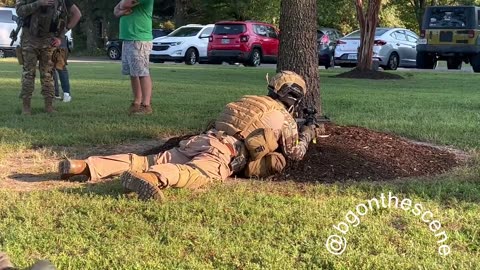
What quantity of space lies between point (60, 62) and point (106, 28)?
117ft

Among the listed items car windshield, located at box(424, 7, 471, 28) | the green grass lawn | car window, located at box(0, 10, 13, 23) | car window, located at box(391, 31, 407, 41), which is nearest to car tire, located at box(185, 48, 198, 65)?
car window, located at box(391, 31, 407, 41)

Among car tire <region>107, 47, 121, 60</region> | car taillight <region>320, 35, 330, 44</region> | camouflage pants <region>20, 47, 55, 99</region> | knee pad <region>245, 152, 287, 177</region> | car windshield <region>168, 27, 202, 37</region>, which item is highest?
car windshield <region>168, 27, 202, 37</region>

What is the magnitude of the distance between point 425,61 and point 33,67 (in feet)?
59.3

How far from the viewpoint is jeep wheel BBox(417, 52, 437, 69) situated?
22.8 m

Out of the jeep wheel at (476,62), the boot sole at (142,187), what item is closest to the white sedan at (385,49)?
the jeep wheel at (476,62)

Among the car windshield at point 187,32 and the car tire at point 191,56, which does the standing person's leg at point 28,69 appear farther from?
the car windshield at point 187,32

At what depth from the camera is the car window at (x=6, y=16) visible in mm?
32094

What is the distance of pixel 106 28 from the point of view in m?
42.3

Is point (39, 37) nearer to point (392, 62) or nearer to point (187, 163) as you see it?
point (187, 163)

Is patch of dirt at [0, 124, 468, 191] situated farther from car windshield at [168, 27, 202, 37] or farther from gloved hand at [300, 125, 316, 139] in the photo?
car windshield at [168, 27, 202, 37]

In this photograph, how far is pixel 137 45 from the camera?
25.4ft

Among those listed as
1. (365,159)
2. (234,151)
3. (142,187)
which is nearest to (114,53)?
(365,159)

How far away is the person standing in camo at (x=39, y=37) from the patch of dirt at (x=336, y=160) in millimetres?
2267

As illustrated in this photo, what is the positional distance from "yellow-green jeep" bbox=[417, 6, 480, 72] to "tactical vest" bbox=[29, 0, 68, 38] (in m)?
16.8
